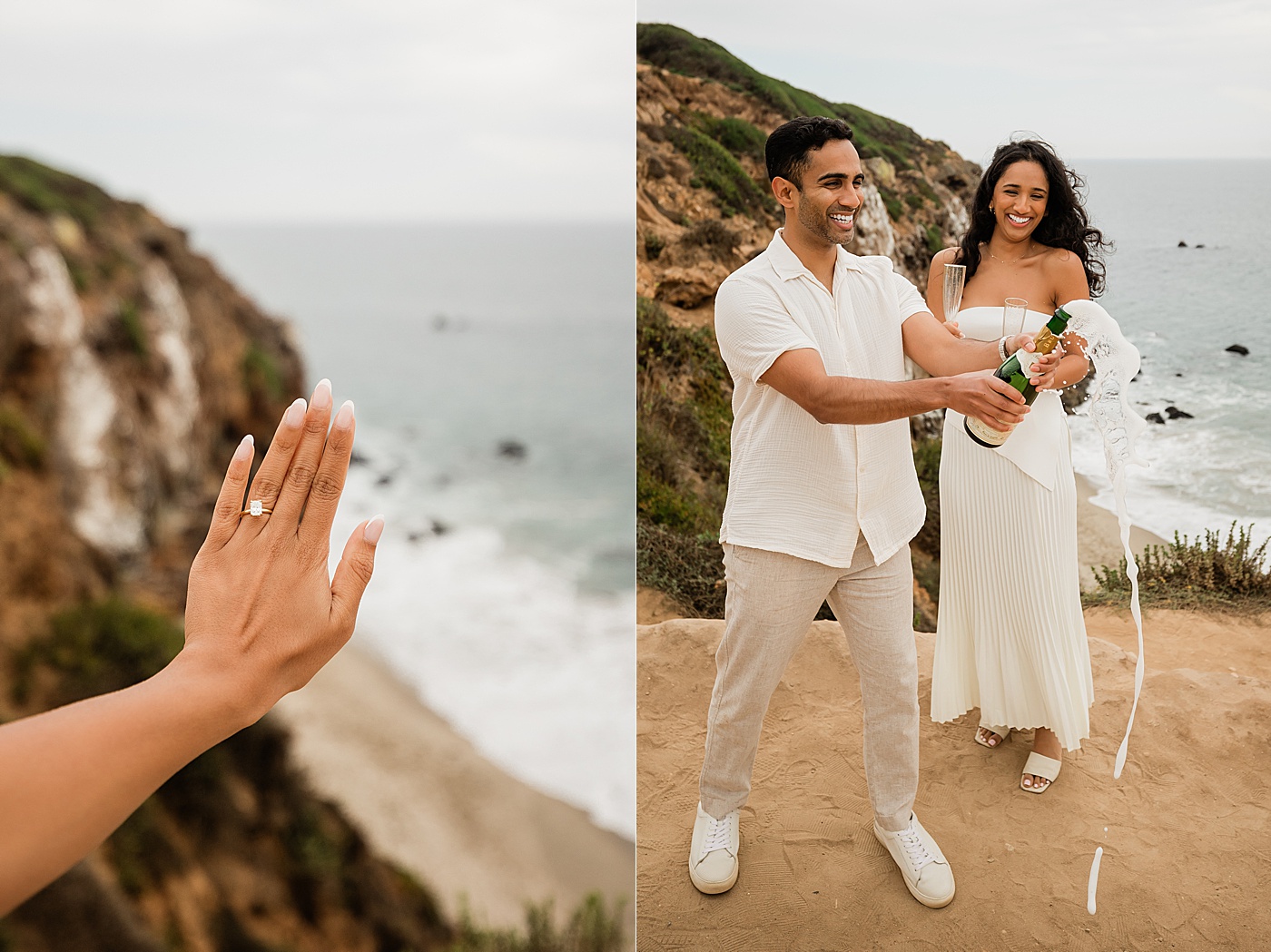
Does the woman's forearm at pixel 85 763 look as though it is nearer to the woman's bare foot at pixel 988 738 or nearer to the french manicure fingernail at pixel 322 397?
the french manicure fingernail at pixel 322 397

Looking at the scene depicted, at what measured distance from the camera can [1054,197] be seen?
229 centimetres

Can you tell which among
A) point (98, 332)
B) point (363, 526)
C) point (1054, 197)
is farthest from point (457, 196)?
point (363, 526)

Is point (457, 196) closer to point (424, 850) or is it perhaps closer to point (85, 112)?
point (85, 112)

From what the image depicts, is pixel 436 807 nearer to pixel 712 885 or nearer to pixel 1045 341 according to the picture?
pixel 712 885

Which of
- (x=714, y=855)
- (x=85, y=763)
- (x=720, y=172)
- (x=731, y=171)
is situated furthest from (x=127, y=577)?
(x=731, y=171)

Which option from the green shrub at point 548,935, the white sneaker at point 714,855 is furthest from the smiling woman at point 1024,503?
the green shrub at point 548,935

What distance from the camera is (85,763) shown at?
1.26ft

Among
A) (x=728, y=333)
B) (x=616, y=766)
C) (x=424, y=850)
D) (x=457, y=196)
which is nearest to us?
(x=728, y=333)

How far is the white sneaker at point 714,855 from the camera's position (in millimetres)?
2117

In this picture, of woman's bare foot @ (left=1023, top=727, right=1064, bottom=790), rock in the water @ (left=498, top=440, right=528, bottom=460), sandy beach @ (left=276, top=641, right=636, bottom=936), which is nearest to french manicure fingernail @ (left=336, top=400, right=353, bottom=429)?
woman's bare foot @ (left=1023, top=727, right=1064, bottom=790)

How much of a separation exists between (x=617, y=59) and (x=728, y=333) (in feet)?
59.3

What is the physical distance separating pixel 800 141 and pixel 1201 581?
11.1 feet

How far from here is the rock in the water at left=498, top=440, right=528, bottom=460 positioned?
1589cm

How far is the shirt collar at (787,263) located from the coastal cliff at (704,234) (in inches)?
83.9
